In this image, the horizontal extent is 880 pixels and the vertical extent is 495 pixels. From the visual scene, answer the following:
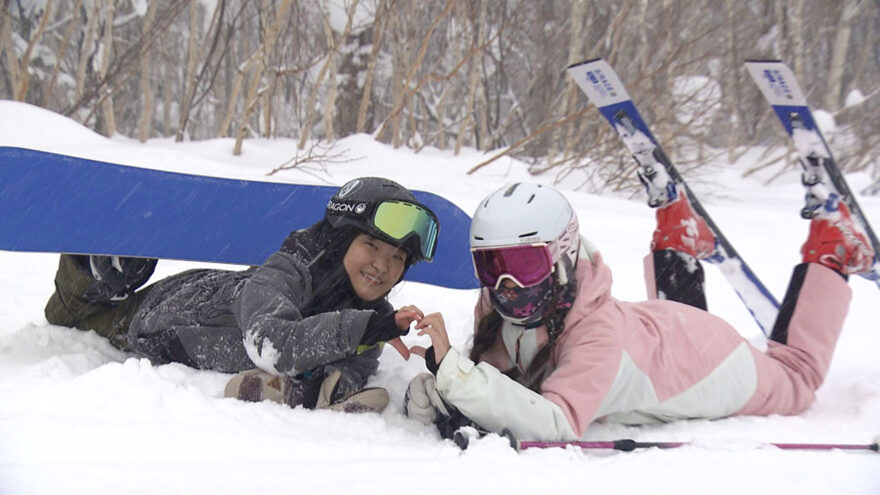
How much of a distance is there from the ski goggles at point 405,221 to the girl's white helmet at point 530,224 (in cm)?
28

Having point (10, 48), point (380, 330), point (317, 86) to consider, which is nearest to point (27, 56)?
point (10, 48)

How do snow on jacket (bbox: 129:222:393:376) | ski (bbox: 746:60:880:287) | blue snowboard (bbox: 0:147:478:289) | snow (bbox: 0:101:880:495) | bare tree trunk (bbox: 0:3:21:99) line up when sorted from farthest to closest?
bare tree trunk (bbox: 0:3:21:99)
ski (bbox: 746:60:880:287)
blue snowboard (bbox: 0:147:478:289)
snow on jacket (bbox: 129:222:393:376)
snow (bbox: 0:101:880:495)

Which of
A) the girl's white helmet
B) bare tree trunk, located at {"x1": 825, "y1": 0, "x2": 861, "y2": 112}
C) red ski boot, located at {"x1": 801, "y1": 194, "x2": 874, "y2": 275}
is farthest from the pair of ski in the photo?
bare tree trunk, located at {"x1": 825, "y1": 0, "x2": 861, "y2": 112}

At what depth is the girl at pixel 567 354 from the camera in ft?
6.07

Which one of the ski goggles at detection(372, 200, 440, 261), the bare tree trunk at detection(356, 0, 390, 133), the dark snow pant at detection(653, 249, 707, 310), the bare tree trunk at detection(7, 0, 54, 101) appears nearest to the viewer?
the ski goggles at detection(372, 200, 440, 261)

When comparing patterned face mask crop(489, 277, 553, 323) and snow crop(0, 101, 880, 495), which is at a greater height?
patterned face mask crop(489, 277, 553, 323)

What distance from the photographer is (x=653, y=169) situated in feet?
10.7

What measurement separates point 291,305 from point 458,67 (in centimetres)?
483

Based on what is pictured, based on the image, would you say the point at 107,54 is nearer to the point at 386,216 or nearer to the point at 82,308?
the point at 82,308

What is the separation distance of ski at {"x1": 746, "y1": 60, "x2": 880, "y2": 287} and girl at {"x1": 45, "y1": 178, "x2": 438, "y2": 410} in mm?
1866

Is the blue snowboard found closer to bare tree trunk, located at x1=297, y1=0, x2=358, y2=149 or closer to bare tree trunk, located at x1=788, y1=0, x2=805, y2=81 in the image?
bare tree trunk, located at x1=297, y1=0, x2=358, y2=149

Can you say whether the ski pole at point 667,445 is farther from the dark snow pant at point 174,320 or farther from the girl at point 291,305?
the dark snow pant at point 174,320

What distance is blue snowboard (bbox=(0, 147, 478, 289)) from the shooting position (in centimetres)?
267

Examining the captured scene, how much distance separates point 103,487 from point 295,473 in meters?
0.35
